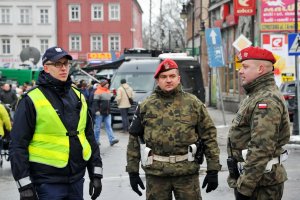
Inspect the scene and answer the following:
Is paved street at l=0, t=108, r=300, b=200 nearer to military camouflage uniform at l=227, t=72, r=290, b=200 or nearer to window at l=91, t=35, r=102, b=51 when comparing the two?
military camouflage uniform at l=227, t=72, r=290, b=200

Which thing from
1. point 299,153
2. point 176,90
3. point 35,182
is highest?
point 176,90

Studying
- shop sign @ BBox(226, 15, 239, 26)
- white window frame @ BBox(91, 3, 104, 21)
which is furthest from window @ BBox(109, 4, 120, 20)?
shop sign @ BBox(226, 15, 239, 26)

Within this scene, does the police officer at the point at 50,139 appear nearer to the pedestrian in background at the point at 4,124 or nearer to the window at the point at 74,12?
the pedestrian in background at the point at 4,124

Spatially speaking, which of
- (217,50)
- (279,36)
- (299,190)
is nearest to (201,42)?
(279,36)

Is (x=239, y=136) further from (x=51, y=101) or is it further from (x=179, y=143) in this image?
(x=51, y=101)

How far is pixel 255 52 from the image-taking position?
4703mm

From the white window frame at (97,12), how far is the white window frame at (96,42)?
6.59 ft

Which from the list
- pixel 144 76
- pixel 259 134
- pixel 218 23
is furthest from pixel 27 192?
pixel 218 23

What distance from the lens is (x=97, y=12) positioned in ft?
224

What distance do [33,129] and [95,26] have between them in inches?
2532

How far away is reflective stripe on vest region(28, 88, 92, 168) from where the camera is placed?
475 centimetres

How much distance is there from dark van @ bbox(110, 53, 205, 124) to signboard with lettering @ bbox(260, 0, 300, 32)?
3854 millimetres

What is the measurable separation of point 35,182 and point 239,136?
1.69 m

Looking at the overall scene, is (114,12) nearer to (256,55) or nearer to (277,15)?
(277,15)
